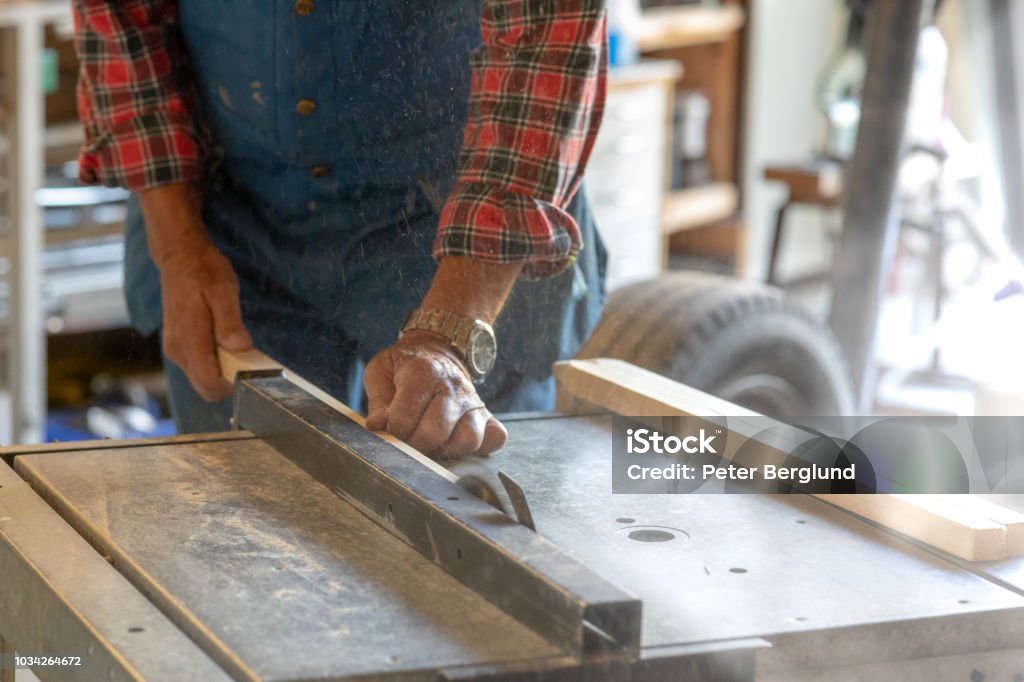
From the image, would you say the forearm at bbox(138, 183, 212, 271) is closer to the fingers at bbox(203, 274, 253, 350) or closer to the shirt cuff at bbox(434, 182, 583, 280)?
the fingers at bbox(203, 274, 253, 350)

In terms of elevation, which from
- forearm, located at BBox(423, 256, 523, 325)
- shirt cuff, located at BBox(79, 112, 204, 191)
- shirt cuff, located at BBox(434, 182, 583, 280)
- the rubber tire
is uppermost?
shirt cuff, located at BBox(79, 112, 204, 191)

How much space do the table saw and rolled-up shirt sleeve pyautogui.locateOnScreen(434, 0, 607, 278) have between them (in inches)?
7.6

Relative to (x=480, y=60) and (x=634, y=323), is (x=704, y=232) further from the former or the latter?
(x=480, y=60)

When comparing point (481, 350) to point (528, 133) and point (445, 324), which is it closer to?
point (445, 324)

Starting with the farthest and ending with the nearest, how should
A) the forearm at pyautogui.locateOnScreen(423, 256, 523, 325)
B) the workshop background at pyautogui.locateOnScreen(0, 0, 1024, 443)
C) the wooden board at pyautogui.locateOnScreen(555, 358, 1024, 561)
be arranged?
the workshop background at pyautogui.locateOnScreen(0, 0, 1024, 443) < the forearm at pyautogui.locateOnScreen(423, 256, 523, 325) < the wooden board at pyautogui.locateOnScreen(555, 358, 1024, 561)

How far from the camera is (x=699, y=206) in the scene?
12.1ft

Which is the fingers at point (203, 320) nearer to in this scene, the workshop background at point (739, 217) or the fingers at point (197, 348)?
the fingers at point (197, 348)

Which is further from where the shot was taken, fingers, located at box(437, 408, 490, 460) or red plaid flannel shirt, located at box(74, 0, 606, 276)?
red plaid flannel shirt, located at box(74, 0, 606, 276)

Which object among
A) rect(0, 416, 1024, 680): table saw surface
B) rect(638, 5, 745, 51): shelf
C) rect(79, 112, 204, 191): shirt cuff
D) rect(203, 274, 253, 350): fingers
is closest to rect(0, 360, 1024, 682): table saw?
rect(0, 416, 1024, 680): table saw surface

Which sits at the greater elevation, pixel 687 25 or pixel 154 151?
pixel 687 25

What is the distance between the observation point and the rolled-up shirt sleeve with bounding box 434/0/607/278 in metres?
1.02

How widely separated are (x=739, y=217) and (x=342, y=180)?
289 centimetres

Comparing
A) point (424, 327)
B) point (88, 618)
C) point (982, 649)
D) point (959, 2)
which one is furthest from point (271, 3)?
point (959, 2)

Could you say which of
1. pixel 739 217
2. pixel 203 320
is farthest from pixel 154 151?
pixel 739 217
